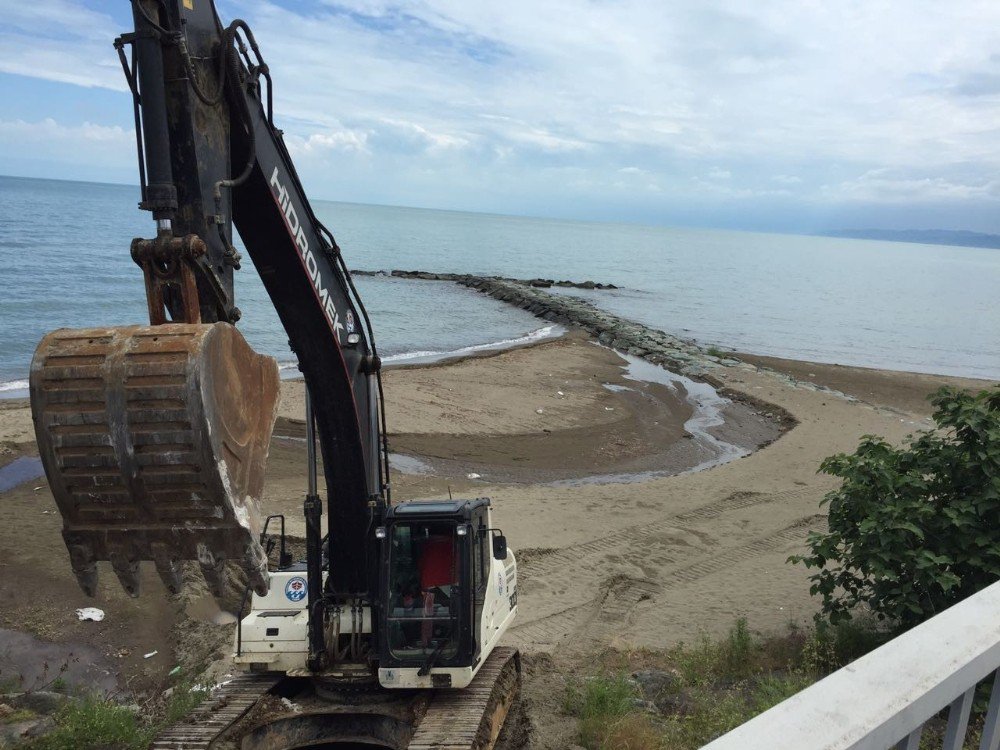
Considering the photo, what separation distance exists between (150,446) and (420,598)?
A: 4.10 meters

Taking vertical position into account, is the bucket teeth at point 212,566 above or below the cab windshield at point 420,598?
above

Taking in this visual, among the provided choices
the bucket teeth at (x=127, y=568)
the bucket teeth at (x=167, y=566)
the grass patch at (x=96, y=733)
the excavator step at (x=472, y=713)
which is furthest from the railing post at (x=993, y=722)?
the grass patch at (x=96, y=733)

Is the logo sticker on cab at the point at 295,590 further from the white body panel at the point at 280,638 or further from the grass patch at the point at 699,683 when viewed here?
the grass patch at the point at 699,683

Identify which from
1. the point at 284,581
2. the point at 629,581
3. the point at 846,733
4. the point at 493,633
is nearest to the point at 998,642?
the point at 846,733

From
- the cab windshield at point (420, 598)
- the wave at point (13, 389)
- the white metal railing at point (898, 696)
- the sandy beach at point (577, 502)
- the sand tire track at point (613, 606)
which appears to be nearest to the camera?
the white metal railing at point (898, 696)

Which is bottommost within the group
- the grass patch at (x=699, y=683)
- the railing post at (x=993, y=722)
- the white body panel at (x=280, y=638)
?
the grass patch at (x=699, y=683)

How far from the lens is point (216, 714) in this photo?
7.05m

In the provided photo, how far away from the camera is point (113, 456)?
3586 millimetres

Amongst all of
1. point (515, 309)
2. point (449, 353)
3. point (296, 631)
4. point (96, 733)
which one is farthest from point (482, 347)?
point (296, 631)

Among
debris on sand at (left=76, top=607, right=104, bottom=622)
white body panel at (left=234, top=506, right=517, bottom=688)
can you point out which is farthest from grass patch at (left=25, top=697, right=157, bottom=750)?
debris on sand at (left=76, top=607, right=104, bottom=622)

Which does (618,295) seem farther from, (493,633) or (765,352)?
(493,633)

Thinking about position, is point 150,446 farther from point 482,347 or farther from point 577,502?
point 482,347

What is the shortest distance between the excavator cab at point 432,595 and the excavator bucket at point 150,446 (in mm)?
3277

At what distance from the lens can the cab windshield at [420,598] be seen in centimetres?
706
